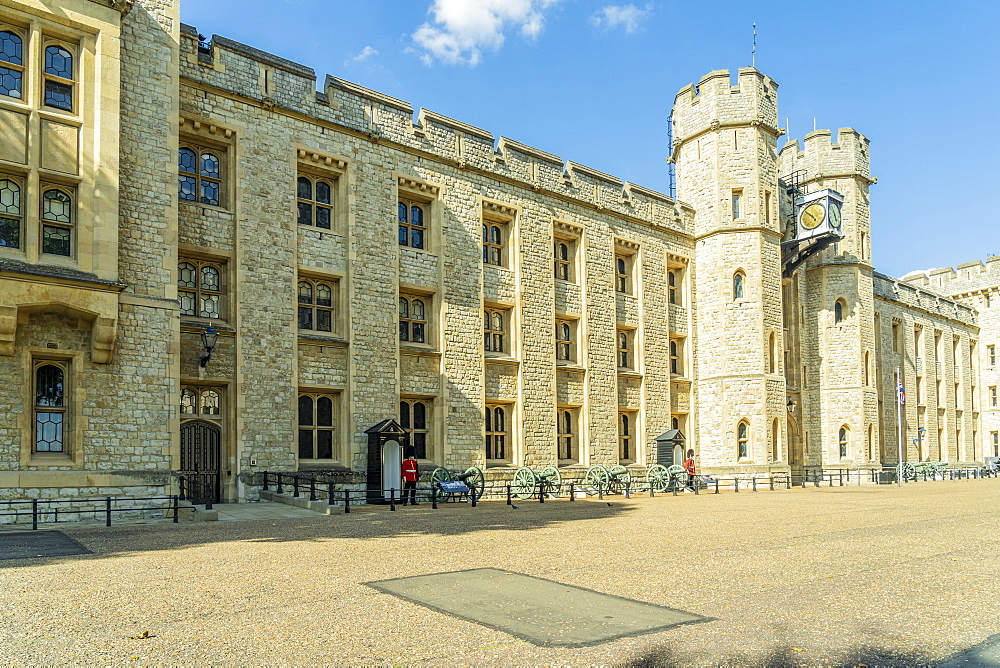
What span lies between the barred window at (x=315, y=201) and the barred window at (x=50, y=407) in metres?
7.94

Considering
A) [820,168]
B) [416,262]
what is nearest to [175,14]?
[416,262]

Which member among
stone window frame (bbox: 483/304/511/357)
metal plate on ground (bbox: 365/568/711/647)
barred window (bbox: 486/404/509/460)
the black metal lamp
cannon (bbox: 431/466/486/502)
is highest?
stone window frame (bbox: 483/304/511/357)

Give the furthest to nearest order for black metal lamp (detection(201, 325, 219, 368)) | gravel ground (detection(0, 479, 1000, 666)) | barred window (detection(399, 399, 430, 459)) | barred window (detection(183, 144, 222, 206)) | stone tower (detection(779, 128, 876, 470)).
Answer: stone tower (detection(779, 128, 876, 470)), barred window (detection(399, 399, 430, 459)), barred window (detection(183, 144, 222, 206)), black metal lamp (detection(201, 325, 219, 368)), gravel ground (detection(0, 479, 1000, 666))

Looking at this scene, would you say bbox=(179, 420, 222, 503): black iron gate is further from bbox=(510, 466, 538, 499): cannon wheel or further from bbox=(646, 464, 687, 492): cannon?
bbox=(646, 464, 687, 492): cannon

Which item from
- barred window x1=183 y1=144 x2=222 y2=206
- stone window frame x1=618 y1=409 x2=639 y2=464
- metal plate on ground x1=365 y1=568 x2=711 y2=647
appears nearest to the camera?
metal plate on ground x1=365 y1=568 x2=711 y2=647

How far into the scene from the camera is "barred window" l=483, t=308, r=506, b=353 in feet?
87.8

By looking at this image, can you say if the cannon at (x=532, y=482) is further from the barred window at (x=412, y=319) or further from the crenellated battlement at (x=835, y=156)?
the crenellated battlement at (x=835, y=156)

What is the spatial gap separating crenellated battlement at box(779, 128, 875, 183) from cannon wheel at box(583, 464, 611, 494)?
71.3 feet

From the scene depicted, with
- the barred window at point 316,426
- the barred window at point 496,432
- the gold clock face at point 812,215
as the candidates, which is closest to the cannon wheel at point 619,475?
the barred window at point 496,432

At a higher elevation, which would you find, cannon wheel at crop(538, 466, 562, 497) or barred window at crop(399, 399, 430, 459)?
barred window at crop(399, 399, 430, 459)

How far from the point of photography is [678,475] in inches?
1120

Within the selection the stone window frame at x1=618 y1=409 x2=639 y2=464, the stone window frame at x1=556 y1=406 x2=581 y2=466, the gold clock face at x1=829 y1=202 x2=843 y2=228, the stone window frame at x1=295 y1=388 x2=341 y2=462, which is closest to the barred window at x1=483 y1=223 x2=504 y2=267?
the stone window frame at x1=556 y1=406 x2=581 y2=466

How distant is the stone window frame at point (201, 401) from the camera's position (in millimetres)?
19391

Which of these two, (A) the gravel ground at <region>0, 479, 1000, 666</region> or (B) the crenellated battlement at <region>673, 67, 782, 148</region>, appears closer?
(A) the gravel ground at <region>0, 479, 1000, 666</region>
